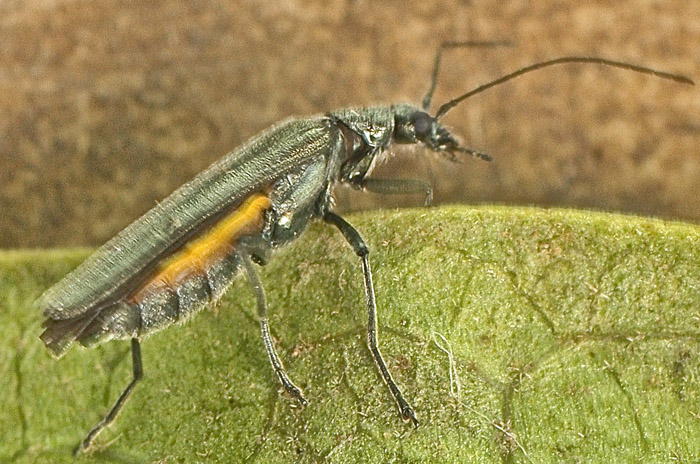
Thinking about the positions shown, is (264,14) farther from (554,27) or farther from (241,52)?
(554,27)

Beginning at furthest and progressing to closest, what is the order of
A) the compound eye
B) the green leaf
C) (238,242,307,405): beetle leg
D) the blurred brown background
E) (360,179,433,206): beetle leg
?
the blurred brown background → the compound eye → (360,179,433,206): beetle leg → (238,242,307,405): beetle leg → the green leaf

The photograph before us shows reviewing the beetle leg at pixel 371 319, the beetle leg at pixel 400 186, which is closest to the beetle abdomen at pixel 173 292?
the beetle leg at pixel 371 319

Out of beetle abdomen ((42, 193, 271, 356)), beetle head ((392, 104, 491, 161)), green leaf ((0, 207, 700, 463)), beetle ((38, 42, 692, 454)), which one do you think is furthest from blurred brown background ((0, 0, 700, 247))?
green leaf ((0, 207, 700, 463))

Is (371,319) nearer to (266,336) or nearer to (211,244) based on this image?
(266,336)

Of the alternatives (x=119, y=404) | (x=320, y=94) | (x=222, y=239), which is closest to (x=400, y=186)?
(x=222, y=239)

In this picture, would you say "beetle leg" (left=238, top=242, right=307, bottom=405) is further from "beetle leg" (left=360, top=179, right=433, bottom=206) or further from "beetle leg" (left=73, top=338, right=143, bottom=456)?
"beetle leg" (left=360, top=179, right=433, bottom=206)

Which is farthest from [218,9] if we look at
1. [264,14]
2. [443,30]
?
[443,30]
